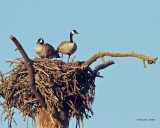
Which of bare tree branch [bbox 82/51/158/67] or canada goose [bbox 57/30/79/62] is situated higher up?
canada goose [bbox 57/30/79/62]

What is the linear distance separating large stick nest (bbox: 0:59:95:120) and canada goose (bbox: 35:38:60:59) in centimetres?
326

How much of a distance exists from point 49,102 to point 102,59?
1319 millimetres

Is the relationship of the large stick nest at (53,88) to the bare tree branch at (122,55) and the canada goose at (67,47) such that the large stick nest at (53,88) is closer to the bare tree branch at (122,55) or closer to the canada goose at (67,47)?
the bare tree branch at (122,55)

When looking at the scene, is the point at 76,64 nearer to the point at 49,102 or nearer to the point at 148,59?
the point at 49,102

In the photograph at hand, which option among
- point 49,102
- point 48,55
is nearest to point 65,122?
point 49,102

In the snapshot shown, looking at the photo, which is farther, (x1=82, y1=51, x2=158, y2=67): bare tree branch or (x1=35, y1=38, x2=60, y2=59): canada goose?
(x1=35, y1=38, x2=60, y2=59): canada goose

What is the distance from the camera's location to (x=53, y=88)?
442 inches

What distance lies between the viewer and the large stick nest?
436 inches

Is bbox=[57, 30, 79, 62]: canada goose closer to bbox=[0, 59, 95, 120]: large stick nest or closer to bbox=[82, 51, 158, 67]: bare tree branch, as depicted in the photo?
bbox=[0, 59, 95, 120]: large stick nest

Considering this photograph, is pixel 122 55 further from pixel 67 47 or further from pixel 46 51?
pixel 67 47

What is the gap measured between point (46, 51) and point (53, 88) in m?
4.12

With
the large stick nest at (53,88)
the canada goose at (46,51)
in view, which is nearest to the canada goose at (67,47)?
the canada goose at (46,51)

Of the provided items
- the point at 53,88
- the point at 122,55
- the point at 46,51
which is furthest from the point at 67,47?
the point at 122,55

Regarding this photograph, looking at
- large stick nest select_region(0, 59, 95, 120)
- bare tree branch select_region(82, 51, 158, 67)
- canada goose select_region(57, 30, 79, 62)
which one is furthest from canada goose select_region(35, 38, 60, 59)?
bare tree branch select_region(82, 51, 158, 67)
